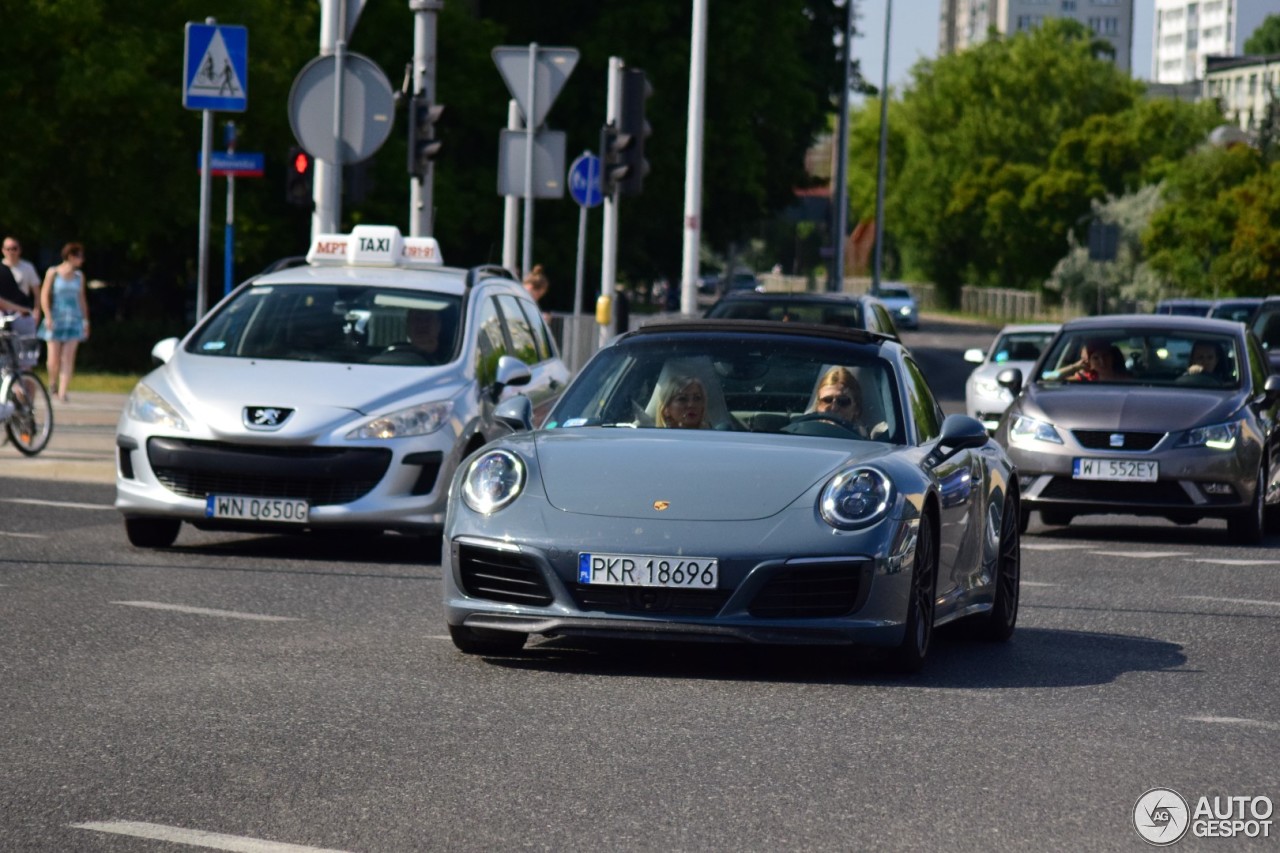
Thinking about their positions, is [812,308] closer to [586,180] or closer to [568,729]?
[586,180]

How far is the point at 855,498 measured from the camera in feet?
29.8

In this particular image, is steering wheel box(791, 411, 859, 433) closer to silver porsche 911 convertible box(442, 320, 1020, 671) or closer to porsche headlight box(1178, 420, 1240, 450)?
silver porsche 911 convertible box(442, 320, 1020, 671)

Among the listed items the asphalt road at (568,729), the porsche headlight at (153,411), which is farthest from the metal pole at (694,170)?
the asphalt road at (568,729)

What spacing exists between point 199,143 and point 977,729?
3190 cm

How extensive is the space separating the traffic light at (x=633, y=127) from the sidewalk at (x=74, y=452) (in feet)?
18.9

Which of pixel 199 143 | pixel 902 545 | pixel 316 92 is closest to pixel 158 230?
pixel 199 143

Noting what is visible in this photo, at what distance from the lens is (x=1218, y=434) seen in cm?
1648

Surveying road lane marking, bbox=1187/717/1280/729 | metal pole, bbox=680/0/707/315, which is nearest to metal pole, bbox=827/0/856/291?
metal pole, bbox=680/0/707/315

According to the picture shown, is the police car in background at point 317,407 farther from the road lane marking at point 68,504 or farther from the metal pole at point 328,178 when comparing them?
the metal pole at point 328,178

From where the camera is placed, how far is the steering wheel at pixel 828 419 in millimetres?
9922

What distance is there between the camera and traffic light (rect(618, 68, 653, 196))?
1016 inches

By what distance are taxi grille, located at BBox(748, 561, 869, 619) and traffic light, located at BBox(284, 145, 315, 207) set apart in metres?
13.6

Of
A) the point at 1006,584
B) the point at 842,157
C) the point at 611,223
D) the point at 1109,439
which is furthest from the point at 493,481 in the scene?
the point at 842,157

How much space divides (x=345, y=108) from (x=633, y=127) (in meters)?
7.60
